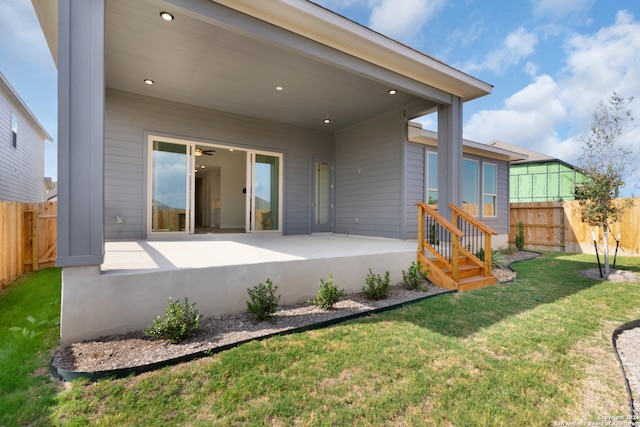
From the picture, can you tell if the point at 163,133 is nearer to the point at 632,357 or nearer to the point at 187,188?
the point at 187,188

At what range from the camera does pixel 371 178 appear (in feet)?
24.1

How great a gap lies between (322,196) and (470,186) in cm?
425

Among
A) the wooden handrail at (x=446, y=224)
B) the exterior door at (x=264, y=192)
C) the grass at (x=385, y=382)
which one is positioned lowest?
the grass at (x=385, y=382)

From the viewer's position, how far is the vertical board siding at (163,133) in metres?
5.71

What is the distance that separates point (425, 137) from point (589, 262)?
16.8 ft

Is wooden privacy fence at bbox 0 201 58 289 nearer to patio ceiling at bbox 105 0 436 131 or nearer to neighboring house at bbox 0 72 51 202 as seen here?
patio ceiling at bbox 105 0 436 131

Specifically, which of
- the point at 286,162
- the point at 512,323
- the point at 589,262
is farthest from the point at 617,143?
the point at 286,162

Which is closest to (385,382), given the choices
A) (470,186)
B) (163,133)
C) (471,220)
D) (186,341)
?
(186,341)

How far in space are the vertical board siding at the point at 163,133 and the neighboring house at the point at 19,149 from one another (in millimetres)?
5490

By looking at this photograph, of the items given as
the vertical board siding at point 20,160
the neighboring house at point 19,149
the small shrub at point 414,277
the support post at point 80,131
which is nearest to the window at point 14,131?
the neighboring house at point 19,149

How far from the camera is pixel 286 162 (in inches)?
299

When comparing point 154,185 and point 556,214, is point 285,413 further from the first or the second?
point 556,214

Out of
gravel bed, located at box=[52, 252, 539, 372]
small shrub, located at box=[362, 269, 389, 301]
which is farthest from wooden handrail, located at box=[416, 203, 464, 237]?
gravel bed, located at box=[52, 252, 539, 372]

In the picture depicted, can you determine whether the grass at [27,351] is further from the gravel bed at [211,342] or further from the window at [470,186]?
the window at [470,186]
